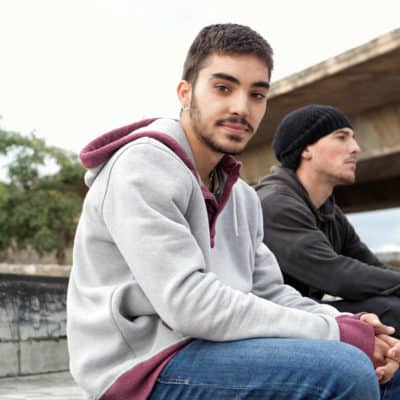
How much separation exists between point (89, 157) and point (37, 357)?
471 centimetres

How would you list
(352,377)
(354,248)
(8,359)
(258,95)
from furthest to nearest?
1. (8,359)
2. (354,248)
3. (258,95)
4. (352,377)

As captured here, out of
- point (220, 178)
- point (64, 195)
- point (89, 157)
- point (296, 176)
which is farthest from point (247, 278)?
point (64, 195)

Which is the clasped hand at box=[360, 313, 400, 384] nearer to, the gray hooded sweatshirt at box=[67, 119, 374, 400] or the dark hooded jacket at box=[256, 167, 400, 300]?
the gray hooded sweatshirt at box=[67, 119, 374, 400]

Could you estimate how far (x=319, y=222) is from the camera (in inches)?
154

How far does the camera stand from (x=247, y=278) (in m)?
2.30

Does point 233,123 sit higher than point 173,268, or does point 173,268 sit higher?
point 233,123

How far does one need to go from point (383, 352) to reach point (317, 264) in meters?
1.33

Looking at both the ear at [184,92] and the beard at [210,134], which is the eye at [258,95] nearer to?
the beard at [210,134]

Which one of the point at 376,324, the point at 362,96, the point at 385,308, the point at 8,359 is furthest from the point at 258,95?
the point at 362,96

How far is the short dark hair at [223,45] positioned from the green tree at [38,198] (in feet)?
72.3

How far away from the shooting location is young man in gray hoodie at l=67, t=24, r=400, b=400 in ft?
6.11

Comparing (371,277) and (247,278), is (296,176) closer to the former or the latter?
(371,277)

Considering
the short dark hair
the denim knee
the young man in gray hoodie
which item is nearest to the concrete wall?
the young man in gray hoodie

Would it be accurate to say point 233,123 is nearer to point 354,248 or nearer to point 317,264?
point 317,264
